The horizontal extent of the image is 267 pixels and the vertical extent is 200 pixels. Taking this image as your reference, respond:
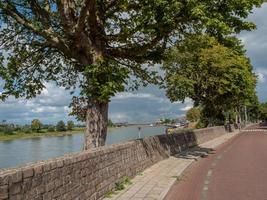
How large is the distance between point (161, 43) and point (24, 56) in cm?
625

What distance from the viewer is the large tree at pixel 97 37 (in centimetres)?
1731

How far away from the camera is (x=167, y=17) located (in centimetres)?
1725

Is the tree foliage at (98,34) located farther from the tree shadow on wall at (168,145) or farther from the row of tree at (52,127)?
the row of tree at (52,127)

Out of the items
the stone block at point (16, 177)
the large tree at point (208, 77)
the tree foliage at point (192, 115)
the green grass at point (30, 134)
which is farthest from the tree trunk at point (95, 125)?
the tree foliage at point (192, 115)

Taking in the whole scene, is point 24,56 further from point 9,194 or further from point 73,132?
point 73,132

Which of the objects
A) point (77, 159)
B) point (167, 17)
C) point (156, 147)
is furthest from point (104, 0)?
point (77, 159)

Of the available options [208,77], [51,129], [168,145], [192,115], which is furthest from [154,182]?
[192,115]

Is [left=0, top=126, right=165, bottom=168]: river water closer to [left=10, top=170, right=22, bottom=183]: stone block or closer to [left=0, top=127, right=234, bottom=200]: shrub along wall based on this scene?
[left=0, top=127, right=234, bottom=200]: shrub along wall

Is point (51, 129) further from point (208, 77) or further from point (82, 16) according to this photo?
point (82, 16)

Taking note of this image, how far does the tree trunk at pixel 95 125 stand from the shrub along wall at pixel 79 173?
5.40 ft

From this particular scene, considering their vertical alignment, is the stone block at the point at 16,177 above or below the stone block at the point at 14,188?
above

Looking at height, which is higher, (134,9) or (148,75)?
(134,9)

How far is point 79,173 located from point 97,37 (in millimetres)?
9892

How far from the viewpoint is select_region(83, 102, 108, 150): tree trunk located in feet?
58.9
